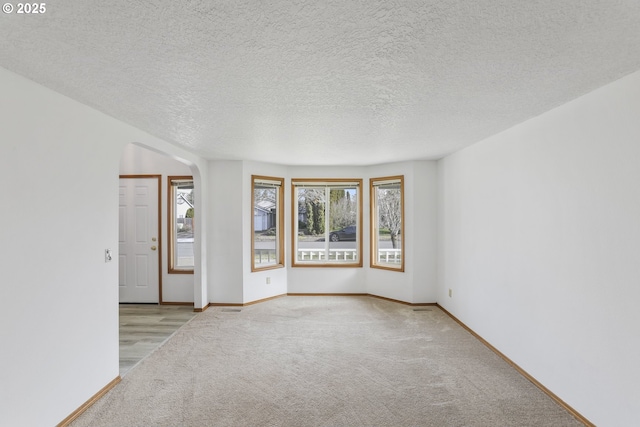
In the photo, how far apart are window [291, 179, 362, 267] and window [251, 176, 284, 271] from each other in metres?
0.32

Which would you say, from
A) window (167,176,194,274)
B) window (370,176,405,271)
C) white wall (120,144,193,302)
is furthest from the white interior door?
window (370,176,405,271)

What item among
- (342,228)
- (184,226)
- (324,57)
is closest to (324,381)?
(324,57)

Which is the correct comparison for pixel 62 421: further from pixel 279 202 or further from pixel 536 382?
pixel 279 202

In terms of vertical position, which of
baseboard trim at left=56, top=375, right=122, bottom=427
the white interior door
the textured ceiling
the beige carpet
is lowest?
the beige carpet

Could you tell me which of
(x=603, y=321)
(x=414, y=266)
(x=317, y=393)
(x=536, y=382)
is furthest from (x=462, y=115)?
(x=414, y=266)

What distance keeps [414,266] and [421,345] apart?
1.74 metres

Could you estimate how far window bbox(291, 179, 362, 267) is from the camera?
237 inches

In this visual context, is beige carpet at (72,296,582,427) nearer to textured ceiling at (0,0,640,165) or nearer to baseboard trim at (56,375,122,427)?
baseboard trim at (56,375,122,427)

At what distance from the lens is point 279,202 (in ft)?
19.2

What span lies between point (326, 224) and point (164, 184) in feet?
9.09

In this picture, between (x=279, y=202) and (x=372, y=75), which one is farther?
(x=279, y=202)

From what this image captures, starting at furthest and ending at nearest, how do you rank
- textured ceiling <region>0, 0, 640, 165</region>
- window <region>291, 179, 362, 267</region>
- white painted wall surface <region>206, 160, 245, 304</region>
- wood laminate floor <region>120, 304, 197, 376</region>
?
1. window <region>291, 179, 362, 267</region>
2. white painted wall surface <region>206, 160, 245, 304</region>
3. wood laminate floor <region>120, 304, 197, 376</region>
4. textured ceiling <region>0, 0, 640, 165</region>

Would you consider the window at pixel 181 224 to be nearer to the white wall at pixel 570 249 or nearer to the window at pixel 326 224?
the window at pixel 326 224

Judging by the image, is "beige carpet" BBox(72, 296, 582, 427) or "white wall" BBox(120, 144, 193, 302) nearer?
"beige carpet" BBox(72, 296, 582, 427)
